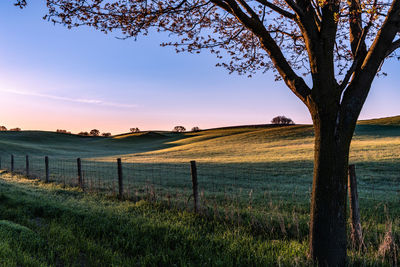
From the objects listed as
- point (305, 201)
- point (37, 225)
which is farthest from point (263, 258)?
point (305, 201)

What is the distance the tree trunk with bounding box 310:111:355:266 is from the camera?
4754mm

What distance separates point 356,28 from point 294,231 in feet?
15.1

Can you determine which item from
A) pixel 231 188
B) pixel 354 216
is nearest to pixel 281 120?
pixel 231 188

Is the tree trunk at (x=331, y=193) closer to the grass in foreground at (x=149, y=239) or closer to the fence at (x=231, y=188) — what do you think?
the grass in foreground at (x=149, y=239)

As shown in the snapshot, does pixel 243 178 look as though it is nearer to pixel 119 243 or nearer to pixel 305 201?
pixel 305 201

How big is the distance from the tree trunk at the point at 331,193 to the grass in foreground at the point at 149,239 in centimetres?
40

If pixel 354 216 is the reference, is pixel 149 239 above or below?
below

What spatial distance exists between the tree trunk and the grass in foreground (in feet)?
1.31

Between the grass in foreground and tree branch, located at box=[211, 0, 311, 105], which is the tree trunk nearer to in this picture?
the grass in foreground

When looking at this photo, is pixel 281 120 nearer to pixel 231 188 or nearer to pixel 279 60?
pixel 231 188

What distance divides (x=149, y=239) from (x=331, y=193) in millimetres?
3729

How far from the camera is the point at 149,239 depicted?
595cm

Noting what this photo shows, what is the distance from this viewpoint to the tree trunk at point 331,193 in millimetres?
4754

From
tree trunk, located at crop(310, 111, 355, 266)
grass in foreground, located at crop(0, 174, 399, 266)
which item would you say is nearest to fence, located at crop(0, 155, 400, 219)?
grass in foreground, located at crop(0, 174, 399, 266)
